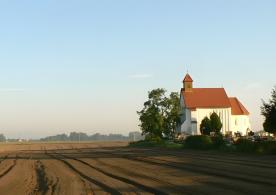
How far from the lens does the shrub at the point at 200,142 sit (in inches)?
2324

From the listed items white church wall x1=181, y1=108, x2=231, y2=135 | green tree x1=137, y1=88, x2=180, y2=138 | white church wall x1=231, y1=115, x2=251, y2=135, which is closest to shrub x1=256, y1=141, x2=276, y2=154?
green tree x1=137, y1=88, x2=180, y2=138

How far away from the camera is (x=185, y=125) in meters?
114

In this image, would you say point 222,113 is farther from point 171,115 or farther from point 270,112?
point 270,112

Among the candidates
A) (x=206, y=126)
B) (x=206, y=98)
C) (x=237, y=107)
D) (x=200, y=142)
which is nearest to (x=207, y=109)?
(x=206, y=98)

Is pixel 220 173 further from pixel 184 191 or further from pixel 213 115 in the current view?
pixel 213 115

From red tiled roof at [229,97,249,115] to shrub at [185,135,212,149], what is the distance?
52356 millimetres

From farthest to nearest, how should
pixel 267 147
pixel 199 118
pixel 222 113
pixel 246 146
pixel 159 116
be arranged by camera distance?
pixel 222 113 < pixel 199 118 < pixel 159 116 < pixel 246 146 < pixel 267 147

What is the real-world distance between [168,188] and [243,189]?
2616 mm

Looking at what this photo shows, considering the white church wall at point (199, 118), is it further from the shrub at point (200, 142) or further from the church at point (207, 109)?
the shrub at point (200, 142)

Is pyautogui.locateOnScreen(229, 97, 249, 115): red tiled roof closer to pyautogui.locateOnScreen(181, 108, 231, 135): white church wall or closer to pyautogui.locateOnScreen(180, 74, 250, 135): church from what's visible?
pyautogui.locateOnScreen(180, 74, 250, 135): church

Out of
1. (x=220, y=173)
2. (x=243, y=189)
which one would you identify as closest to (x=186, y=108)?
(x=220, y=173)

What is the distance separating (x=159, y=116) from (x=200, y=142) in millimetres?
30751

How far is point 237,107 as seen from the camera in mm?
117750

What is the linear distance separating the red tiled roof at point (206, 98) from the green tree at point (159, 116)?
62.5ft
